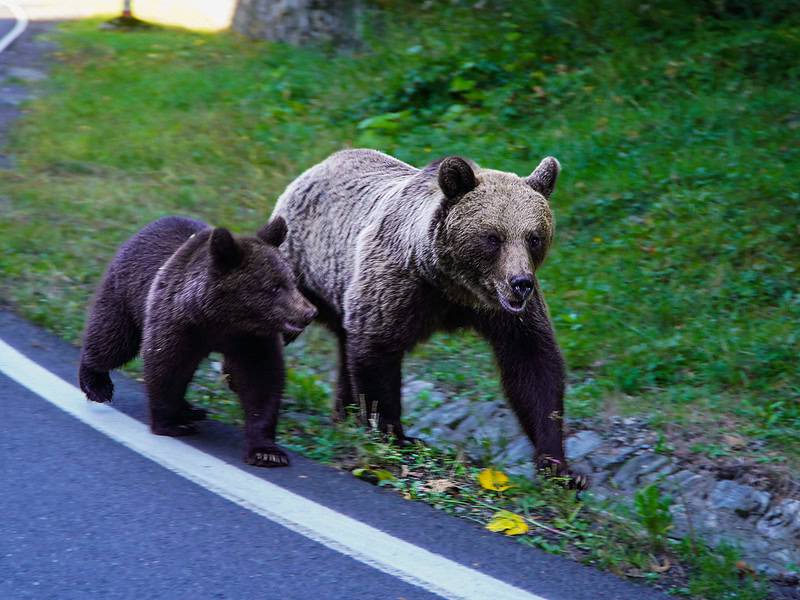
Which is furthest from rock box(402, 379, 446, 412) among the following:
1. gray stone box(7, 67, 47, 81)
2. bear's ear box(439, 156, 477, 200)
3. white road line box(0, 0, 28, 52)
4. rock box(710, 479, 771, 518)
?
white road line box(0, 0, 28, 52)

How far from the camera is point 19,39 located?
21.1 meters

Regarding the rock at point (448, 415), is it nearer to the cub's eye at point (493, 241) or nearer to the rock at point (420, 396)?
the rock at point (420, 396)

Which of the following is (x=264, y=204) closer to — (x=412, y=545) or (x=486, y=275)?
(x=486, y=275)

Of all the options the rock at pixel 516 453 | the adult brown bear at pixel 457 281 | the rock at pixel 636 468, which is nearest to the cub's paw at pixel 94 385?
the adult brown bear at pixel 457 281

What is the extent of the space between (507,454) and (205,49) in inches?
523

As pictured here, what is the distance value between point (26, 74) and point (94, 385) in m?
12.8

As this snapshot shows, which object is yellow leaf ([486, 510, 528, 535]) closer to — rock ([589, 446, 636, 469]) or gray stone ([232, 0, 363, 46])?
rock ([589, 446, 636, 469])

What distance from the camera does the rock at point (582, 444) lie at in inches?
232

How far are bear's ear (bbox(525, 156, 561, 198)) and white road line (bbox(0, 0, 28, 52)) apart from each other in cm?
1651

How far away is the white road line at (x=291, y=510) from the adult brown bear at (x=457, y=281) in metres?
1.01

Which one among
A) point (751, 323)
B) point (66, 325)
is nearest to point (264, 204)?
point (66, 325)

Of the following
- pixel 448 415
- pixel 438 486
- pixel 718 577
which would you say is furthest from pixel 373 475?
pixel 718 577

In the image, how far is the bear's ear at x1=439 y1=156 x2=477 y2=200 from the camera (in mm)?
5250

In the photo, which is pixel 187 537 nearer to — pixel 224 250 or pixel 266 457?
pixel 266 457
